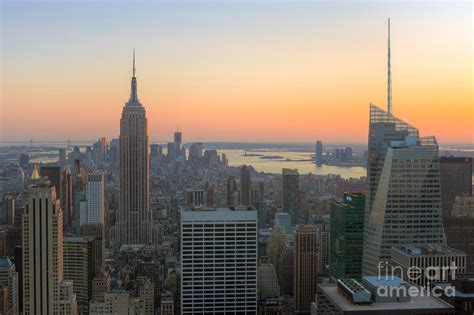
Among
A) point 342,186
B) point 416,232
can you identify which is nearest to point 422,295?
point 416,232

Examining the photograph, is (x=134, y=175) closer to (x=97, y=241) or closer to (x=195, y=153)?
(x=97, y=241)

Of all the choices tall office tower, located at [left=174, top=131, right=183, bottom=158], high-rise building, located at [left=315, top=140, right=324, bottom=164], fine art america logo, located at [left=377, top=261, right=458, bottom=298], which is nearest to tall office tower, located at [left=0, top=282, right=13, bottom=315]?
tall office tower, located at [left=174, top=131, right=183, bottom=158]

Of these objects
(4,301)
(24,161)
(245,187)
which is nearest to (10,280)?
(4,301)

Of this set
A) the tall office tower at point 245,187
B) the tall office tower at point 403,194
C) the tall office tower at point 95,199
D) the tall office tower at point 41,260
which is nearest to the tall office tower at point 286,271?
the tall office tower at point 245,187

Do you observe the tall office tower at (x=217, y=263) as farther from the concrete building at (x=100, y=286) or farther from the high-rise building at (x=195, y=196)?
the high-rise building at (x=195, y=196)

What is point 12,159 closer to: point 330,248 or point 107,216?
point 330,248
